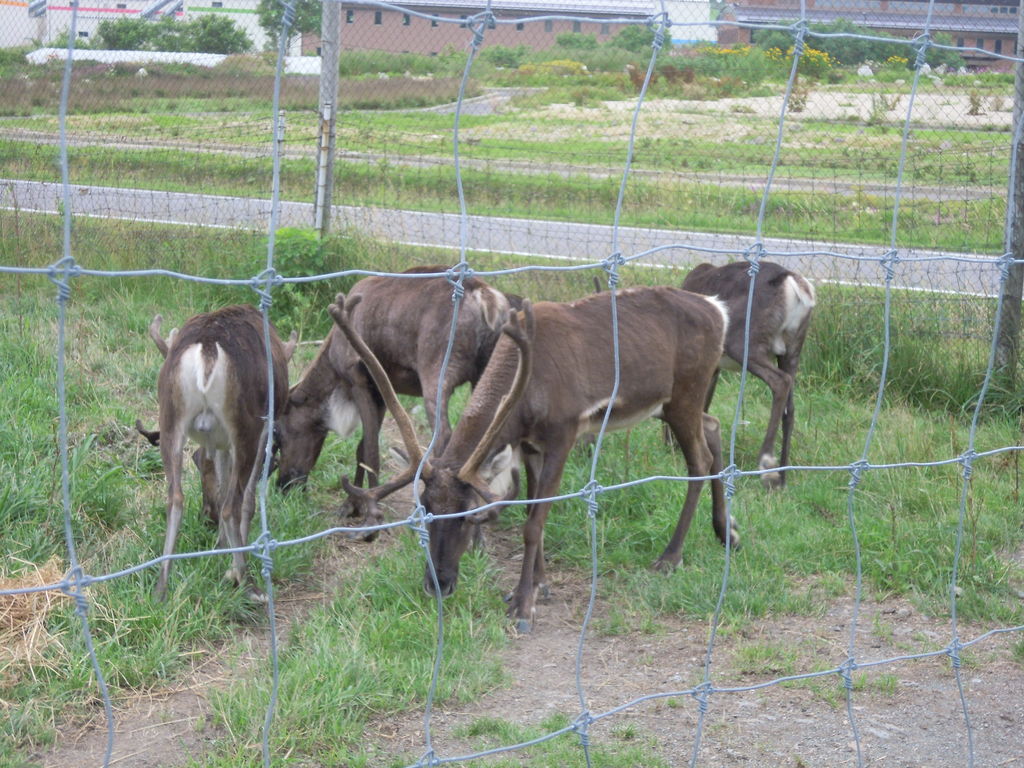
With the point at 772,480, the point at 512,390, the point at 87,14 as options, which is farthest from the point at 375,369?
the point at 87,14

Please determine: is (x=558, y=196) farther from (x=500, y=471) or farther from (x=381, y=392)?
(x=381, y=392)

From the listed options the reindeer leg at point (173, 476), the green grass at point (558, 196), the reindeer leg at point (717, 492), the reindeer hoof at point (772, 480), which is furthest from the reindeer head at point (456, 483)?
the green grass at point (558, 196)

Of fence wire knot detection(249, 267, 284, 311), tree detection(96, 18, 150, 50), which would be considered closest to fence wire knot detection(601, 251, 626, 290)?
fence wire knot detection(249, 267, 284, 311)

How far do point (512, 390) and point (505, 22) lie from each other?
155cm

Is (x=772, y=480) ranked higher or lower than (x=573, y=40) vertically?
lower

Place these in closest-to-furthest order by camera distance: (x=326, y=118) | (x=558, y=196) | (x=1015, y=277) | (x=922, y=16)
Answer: (x=922, y=16)
(x=1015, y=277)
(x=326, y=118)
(x=558, y=196)

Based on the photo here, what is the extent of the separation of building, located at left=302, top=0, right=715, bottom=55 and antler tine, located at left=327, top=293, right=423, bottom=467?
3.62 feet

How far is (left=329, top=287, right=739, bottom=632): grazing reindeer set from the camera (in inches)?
209

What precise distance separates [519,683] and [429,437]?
255 cm

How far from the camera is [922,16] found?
6.95m

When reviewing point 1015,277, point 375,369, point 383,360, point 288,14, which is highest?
point 288,14

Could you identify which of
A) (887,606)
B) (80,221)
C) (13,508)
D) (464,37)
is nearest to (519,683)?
(887,606)

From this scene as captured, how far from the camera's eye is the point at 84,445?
6.15 metres

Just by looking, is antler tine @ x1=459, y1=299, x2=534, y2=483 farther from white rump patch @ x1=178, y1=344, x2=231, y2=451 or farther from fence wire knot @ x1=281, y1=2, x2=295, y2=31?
fence wire knot @ x1=281, y1=2, x2=295, y2=31
